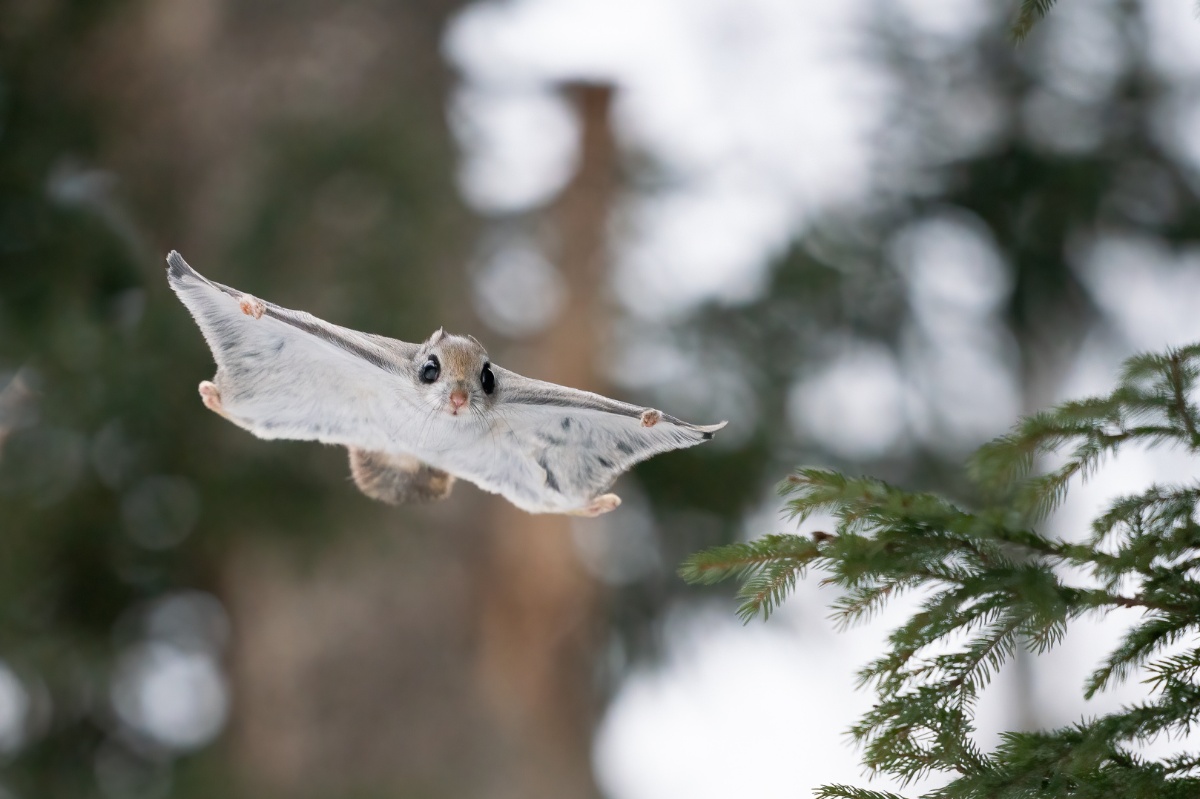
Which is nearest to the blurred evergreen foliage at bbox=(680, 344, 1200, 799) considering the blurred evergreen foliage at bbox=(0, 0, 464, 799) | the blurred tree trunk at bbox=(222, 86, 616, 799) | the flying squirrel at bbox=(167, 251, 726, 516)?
the flying squirrel at bbox=(167, 251, 726, 516)

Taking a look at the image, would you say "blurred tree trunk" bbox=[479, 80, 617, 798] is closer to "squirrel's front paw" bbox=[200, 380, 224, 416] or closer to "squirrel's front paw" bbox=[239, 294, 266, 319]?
"squirrel's front paw" bbox=[200, 380, 224, 416]

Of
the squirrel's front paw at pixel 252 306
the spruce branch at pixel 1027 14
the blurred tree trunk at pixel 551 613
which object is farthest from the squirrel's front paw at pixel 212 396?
the blurred tree trunk at pixel 551 613

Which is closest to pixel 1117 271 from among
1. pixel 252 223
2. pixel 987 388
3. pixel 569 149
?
pixel 987 388

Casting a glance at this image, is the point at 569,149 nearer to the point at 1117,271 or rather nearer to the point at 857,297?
the point at 857,297

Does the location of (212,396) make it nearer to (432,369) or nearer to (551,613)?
(432,369)

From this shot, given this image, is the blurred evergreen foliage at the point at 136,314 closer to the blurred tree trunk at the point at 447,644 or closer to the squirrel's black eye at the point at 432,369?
the blurred tree trunk at the point at 447,644
